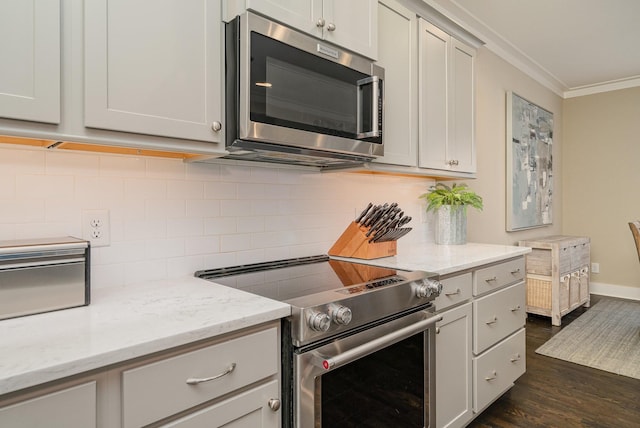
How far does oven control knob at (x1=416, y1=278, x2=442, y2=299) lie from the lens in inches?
61.4

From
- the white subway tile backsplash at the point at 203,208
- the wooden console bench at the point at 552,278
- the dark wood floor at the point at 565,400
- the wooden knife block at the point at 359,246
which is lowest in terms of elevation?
the dark wood floor at the point at 565,400

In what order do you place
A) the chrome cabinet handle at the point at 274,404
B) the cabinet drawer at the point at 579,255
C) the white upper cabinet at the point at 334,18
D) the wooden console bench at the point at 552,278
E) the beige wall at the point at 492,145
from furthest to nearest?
the cabinet drawer at the point at 579,255 → the wooden console bench at the point at 552,278 → the beige wall at the point at 492,145 → the white upper cabinet at the point at 334,18 → the chrome cabinet handle at the point at 274,404

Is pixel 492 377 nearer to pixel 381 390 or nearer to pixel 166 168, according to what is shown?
pixel 381 390

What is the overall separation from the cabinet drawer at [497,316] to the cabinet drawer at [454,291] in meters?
0.13

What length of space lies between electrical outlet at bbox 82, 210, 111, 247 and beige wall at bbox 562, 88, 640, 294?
557 cm

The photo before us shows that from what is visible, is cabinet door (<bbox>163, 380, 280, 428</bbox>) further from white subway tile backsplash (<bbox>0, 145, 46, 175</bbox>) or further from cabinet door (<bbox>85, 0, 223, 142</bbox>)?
white subway tile backsplash (<bbox>0, 145, 46, 175</bbox>)

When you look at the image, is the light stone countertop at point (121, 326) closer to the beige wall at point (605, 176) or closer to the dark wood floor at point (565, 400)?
the dark wood floor at point (565, 400)

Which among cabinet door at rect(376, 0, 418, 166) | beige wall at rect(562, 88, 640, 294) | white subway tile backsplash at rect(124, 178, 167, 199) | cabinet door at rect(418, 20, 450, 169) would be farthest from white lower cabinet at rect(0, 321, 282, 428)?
beige wall at rect(562, 88, 640, 294)

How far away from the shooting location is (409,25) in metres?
2.15

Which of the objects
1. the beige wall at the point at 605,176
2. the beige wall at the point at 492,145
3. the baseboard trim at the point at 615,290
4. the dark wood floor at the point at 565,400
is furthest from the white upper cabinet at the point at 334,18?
the baseboard trim at the point at 615,290

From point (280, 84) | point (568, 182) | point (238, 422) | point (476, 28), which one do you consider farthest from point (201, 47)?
point (568, 182)

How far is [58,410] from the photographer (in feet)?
2.53

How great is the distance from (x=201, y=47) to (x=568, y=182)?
5416mm

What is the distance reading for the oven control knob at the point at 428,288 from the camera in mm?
1559
